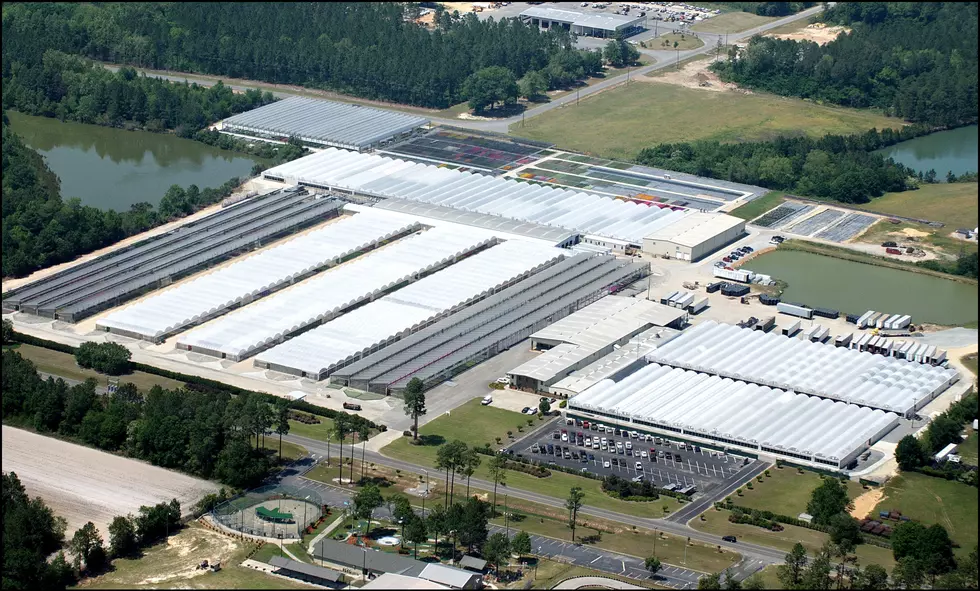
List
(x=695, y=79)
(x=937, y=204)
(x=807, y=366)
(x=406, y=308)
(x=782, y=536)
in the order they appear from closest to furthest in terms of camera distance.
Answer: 1. (x=782, y=536)
2. (x=807, y=366)
3. (x=406, y=308)
4. (x=937, y=204)
5. (x=695, y=79)

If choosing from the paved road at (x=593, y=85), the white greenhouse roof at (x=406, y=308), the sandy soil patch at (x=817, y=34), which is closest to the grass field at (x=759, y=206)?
the white greenhouse roof at (x=406, y=308)

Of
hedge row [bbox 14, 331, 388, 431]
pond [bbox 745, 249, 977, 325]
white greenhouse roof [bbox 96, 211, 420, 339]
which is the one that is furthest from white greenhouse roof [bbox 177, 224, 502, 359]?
pond [bbox 745, 249, 977, 325]

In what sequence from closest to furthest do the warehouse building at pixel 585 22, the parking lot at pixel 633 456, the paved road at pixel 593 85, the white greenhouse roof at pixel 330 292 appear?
the parking lot at pixel 633 456, the white greenhouse roof at pixel 330 292, the paved road at pixel 593 85, the warehouse building at pixel 585 22

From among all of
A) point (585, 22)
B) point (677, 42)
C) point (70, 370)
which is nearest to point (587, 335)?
point (70, 370)

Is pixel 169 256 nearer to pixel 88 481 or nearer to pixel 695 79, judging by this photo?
pixel 88 481

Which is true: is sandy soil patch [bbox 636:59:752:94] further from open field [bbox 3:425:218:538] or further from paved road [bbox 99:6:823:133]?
open field [bbox 3:425:218:538]

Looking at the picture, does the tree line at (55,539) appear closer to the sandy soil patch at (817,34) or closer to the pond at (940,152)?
the pond at (940,152)
